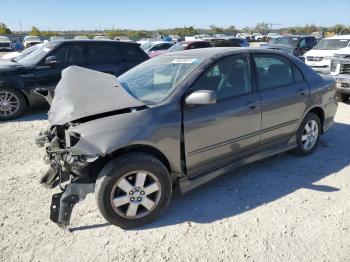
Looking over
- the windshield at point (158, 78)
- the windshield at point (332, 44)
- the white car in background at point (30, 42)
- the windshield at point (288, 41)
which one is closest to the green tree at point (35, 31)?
the white car in background at point (30, 42)

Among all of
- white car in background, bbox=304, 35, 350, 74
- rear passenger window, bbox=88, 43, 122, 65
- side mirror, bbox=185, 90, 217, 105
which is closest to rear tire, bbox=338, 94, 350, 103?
white car in background, bbox=304, 35, 350, 74

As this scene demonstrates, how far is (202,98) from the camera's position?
123 inches

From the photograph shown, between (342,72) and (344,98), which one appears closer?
(342,72)

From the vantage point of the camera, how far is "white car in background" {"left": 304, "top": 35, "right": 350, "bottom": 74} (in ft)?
39.5

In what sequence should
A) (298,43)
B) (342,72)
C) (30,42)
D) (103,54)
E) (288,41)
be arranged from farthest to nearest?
(30,42) < (288,41) < (298,43) < (342,72) < (103,54)

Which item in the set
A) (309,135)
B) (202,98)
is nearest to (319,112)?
(309,135)

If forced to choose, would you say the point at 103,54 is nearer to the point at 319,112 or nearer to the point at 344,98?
the point at 319,112

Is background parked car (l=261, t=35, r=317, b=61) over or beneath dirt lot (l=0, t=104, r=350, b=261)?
over

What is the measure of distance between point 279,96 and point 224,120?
40.7 inches

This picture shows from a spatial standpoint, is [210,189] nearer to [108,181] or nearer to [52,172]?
→ [108,181]

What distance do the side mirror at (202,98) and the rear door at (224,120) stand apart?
0.43ft

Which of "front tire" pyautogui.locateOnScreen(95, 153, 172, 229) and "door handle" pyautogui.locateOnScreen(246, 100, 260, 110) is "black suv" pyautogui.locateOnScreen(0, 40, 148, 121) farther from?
"door handle" pyautogui.locateOnScreen(246, 100, 260, 110)

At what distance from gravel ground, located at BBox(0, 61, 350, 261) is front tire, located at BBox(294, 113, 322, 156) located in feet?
1.07

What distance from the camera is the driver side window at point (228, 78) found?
352 cm
